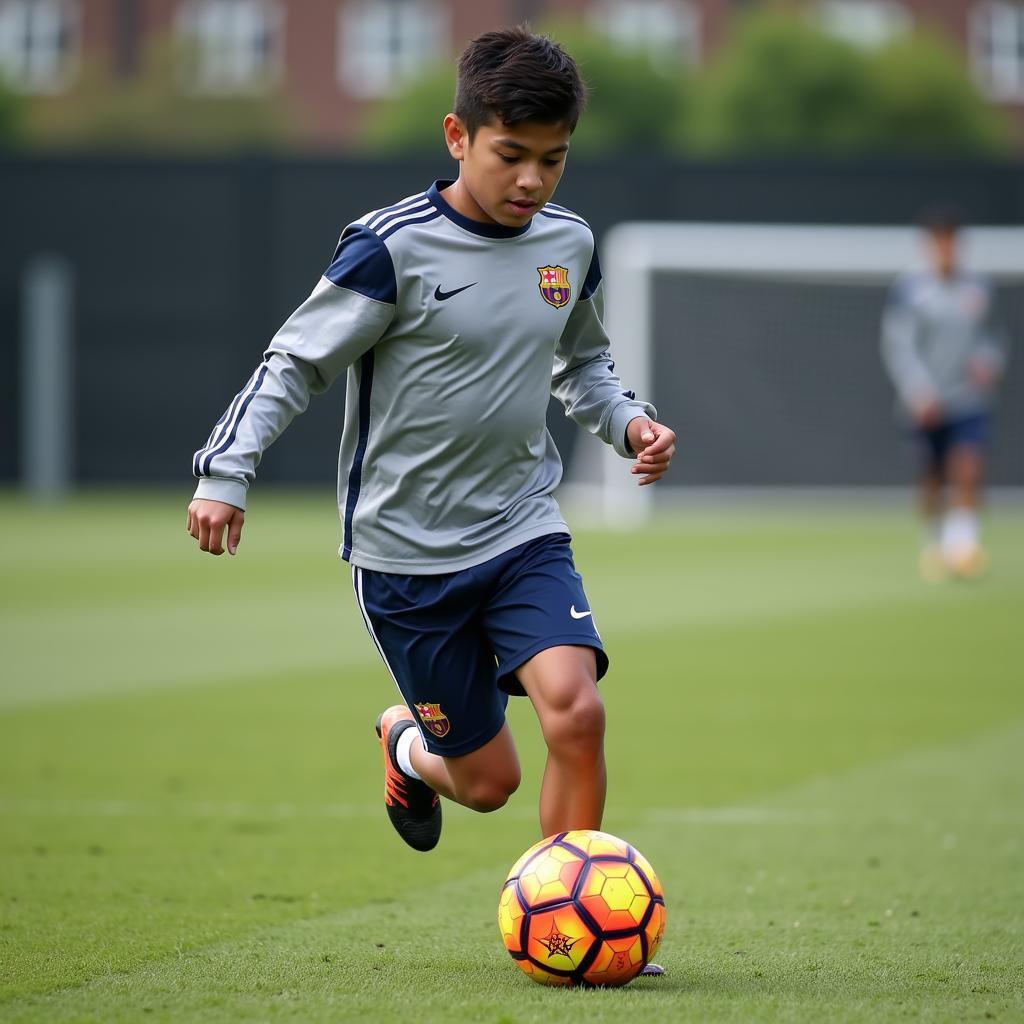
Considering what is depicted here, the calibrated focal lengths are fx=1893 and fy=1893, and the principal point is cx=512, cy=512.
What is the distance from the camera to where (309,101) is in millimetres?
52312

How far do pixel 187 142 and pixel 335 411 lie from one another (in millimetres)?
24510

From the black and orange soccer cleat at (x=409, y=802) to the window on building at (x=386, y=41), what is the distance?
156 ft

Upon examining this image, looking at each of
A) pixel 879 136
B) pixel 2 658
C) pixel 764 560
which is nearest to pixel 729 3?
pixel 879 136

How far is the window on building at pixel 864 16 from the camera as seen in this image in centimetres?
4847

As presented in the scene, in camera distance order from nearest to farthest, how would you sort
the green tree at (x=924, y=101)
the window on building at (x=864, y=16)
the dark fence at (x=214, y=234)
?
the dark fence at (x=214, y=234) → the green tree at (x=924, y=101) → the window on building at (x=864, y=16)

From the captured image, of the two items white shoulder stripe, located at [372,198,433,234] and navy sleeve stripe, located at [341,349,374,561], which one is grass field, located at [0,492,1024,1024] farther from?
white shoulder stripe, located at [372,198,433,234]

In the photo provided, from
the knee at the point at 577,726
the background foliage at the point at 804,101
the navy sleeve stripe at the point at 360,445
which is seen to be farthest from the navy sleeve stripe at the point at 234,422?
the background foliage at the point at 804,101

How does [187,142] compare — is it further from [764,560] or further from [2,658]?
[2,658]

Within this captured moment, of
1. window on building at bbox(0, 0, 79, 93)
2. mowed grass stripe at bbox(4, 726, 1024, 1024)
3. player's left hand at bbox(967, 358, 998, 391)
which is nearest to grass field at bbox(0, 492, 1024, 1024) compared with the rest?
mowed grass stripe at bbox(4, 726, 1024, 1024)

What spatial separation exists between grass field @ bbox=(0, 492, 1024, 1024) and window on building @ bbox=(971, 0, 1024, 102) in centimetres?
4146

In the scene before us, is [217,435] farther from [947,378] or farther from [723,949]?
[947,378]

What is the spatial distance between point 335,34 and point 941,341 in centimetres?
4009

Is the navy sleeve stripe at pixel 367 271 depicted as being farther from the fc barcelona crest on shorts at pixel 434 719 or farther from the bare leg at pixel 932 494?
the bare leg at pixel 932 494

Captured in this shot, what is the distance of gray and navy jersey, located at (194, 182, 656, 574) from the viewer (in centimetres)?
418
